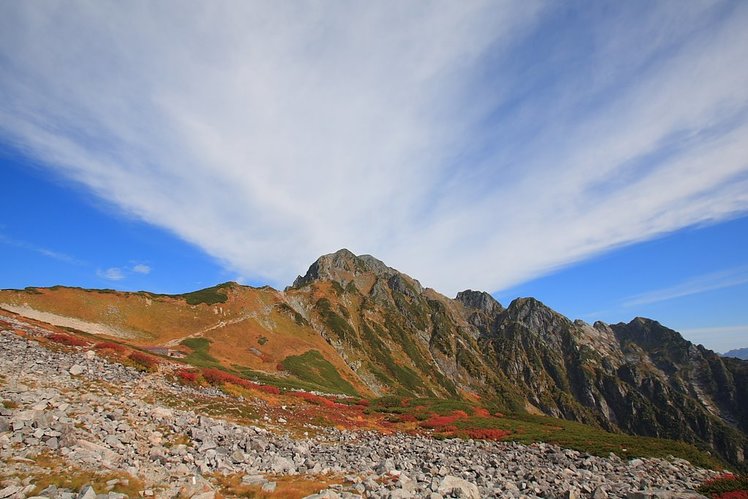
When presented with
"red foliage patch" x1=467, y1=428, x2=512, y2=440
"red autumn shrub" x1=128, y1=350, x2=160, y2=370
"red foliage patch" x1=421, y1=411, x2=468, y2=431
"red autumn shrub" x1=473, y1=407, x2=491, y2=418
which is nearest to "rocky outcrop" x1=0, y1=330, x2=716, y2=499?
"red autumn shrub" x1=128, y1=350, x2=160, y2=370

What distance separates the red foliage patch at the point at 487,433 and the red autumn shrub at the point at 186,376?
106 ft

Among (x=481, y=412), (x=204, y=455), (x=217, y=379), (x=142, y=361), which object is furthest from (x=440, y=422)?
(x=204, y=455)

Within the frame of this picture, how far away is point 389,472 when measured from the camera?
2106cm

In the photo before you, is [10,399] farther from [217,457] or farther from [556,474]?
[556,474]

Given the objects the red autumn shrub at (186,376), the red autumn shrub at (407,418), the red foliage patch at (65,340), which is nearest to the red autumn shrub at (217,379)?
the red autumn shrub at (186,376)

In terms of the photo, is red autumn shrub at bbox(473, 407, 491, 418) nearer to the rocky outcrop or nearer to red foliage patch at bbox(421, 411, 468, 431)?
red foliage patch at bbox(421, 411, 468, 431)

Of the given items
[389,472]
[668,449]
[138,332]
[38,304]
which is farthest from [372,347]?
[389,472]

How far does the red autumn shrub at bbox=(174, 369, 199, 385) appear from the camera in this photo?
42125 mm

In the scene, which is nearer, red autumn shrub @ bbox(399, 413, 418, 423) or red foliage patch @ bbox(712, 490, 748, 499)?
red foliage patch @ bbox(712, 490, 748, 499)

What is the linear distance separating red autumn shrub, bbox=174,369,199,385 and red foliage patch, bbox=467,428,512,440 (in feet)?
106

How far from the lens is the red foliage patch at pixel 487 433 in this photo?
1686 inches

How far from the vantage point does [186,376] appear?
43062 mm

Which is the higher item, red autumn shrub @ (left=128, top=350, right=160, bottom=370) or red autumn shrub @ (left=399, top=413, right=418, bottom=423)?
red autumn shrub @ (left=128, top=350, right=160, bottom=370)

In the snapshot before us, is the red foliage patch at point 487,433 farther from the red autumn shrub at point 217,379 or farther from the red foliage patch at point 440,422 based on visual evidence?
the red autumn shrub at point 217,379
